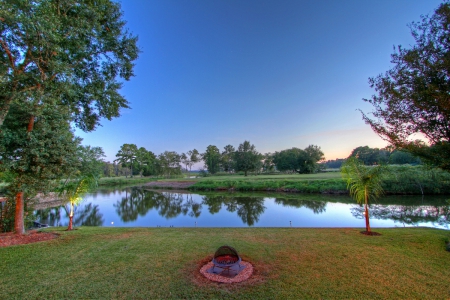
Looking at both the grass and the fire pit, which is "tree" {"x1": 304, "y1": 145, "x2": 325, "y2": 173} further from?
the fire pit

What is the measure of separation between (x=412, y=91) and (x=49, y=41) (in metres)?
9.54

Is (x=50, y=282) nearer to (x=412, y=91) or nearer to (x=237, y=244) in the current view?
(x=237, y=244)

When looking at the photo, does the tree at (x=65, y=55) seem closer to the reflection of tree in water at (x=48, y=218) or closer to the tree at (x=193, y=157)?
the reflection of tree in water at (x=48, y=218)

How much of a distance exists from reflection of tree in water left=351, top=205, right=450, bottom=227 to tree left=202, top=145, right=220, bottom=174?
57.2m

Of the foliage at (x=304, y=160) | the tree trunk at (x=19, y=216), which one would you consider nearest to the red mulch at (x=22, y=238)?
the tree trunk at (x=19, y=216)

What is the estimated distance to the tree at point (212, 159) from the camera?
6906 cm

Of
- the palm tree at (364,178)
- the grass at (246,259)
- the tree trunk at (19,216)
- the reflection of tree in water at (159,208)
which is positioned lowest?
the reflection of tree in water at (159,208)

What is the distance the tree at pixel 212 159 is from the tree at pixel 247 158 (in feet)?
38.8

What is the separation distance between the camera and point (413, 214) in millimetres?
11922

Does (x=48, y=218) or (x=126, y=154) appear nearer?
(x=48, y=218)

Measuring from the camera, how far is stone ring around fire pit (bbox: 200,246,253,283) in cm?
342

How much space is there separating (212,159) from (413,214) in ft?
195

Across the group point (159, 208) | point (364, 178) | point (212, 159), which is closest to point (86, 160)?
point (159, 208)

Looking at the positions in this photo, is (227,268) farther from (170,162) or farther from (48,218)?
(170,162)
